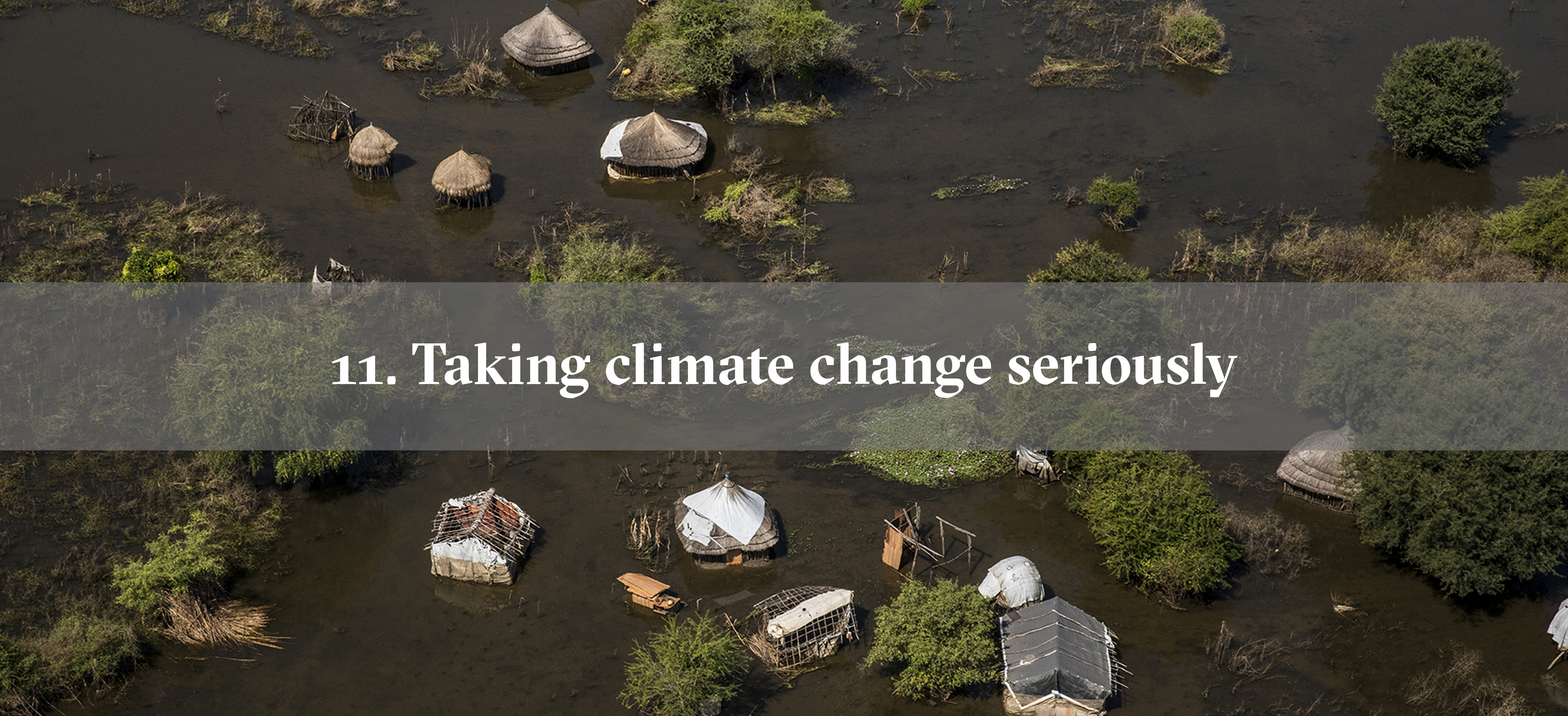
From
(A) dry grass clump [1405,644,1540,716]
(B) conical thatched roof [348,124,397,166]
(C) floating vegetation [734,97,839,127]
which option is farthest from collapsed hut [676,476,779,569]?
(C) floating vegetation [734,97,839,127]

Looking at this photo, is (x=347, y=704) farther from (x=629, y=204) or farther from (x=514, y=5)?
(x=514, y=5)

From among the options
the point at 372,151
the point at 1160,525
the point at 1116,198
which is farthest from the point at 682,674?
the point at 372,151

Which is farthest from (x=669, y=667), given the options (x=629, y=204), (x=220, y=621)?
(x=629, y=204)

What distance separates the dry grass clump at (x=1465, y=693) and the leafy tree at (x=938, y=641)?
33.4 ft

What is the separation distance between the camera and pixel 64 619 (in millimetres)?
30078

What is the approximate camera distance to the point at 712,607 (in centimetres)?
3219

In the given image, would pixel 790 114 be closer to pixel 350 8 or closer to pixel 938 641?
pixel 350 8

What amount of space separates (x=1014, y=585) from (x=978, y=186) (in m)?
21.1

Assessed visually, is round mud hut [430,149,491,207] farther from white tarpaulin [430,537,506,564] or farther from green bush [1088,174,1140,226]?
green bush [1088,174,1140,226]

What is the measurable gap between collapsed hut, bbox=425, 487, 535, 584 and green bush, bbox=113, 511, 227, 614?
5314 mm

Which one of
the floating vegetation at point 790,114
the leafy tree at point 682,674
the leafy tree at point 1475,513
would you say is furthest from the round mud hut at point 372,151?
the leafy tree at point 1475,513

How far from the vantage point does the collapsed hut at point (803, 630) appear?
30.2 metres

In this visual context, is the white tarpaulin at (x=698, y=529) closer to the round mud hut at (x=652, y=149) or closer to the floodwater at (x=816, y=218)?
the floodwater at (x=816, y=218)

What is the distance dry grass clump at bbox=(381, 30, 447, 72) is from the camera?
179 ft
